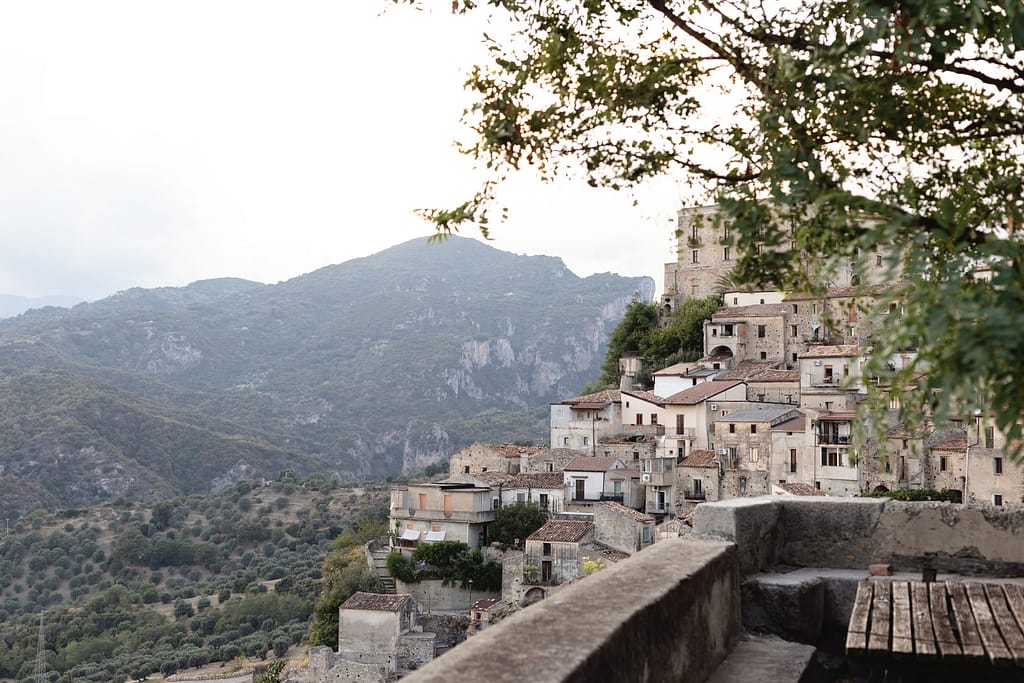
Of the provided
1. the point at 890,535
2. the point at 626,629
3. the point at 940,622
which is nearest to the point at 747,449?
the point at 890,535

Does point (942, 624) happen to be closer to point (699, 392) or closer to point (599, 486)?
point (599, 486)

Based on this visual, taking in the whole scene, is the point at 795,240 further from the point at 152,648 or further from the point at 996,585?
the point at 152,648

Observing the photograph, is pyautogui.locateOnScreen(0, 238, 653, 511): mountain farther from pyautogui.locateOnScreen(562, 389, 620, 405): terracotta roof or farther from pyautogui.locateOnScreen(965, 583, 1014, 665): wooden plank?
pyautogui.locateOnScreen(965, 583, 1014, 665): wooden plank

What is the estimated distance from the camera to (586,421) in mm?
64250

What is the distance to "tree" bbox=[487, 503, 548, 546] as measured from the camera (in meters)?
51.8

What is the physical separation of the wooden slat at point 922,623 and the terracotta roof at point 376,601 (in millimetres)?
40834

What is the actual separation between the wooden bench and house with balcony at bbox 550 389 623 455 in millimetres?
57012

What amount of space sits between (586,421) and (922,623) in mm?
59487

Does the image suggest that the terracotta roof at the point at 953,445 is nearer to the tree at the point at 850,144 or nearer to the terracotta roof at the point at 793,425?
the terracotta roof at the point at 793,425

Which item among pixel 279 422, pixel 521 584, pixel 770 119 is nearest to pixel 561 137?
pixel 770 119

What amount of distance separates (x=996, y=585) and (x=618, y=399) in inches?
2322

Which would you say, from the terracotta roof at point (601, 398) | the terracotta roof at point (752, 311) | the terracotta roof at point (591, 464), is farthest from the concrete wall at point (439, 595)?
the terracotta roof at point (752, 311)

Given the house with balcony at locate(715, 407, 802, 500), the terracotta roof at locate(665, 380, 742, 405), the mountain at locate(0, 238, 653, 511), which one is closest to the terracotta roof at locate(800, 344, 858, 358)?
the house with balcony at locate(715, 407, 802, 500)

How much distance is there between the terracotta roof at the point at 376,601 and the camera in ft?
147
